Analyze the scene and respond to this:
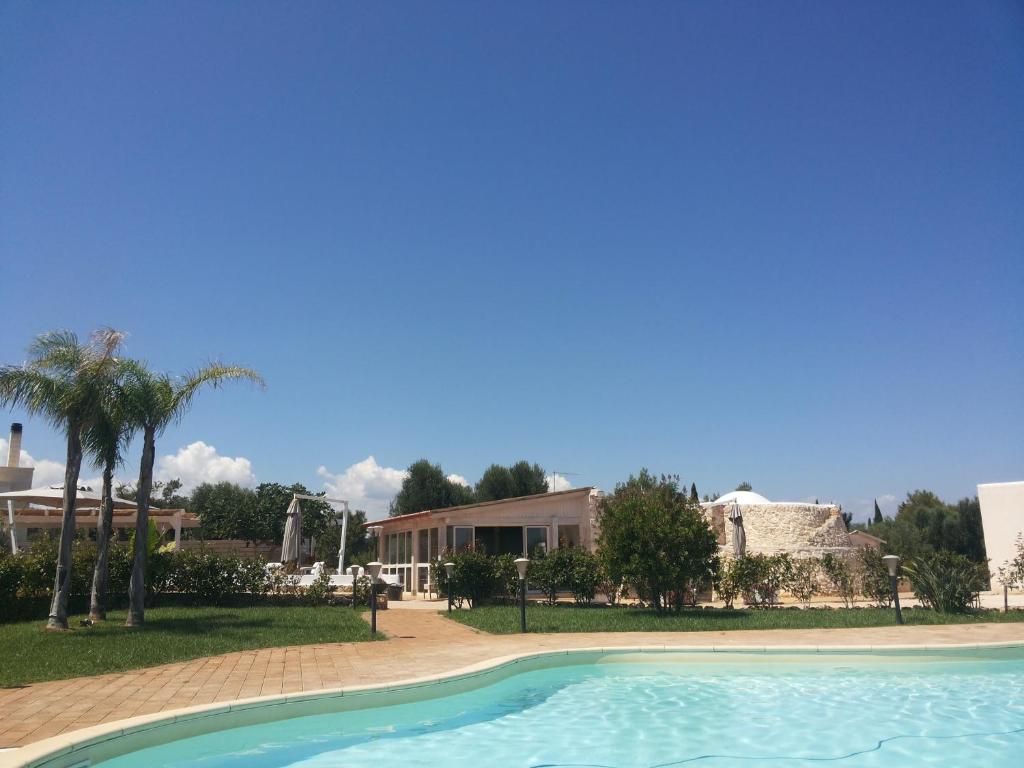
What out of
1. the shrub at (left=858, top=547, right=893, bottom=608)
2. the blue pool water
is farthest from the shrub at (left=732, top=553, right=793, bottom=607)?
the blue pool water

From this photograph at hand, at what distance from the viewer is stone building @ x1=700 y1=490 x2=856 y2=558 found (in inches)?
1037

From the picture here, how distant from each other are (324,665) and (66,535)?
6289mm

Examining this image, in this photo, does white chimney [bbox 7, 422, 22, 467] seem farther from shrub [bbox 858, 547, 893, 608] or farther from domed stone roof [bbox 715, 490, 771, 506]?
shrub [bbox 858, 547, 893, 608]

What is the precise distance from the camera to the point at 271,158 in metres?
15.1

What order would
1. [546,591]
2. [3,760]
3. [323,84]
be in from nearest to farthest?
[3,760] < [323,84] < [546,591]

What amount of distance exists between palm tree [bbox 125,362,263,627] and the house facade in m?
10.1

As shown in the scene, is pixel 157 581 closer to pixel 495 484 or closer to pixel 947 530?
pixel 495 484

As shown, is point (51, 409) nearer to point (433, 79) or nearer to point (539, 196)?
point (433, 79)

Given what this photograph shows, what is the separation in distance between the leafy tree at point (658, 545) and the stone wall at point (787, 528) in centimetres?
1067

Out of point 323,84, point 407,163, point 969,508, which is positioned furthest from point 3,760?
point 969,508

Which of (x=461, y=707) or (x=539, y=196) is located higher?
(x=539, y=196)

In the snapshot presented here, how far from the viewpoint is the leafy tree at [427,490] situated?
53500 millimetres

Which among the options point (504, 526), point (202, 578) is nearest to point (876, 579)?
point (504, 526)

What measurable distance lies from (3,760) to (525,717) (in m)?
5.39
